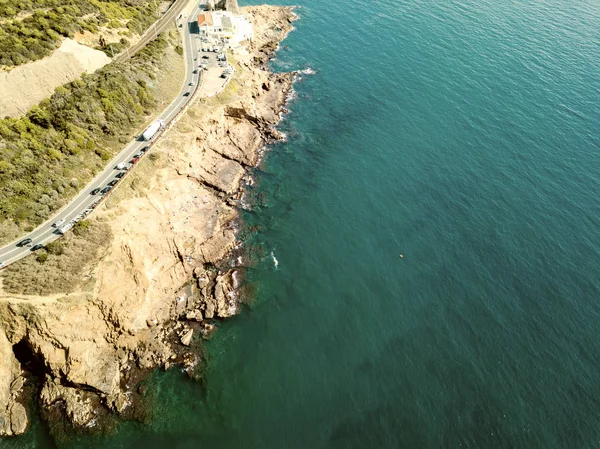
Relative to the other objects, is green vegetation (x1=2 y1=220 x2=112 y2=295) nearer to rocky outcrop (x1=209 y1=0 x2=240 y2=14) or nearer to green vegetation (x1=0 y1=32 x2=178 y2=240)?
green vegetation (x1=0 y1=32 x2=178 y2=240)

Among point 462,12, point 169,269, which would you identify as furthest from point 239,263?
point 462,12

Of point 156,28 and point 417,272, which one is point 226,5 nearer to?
point 156,28

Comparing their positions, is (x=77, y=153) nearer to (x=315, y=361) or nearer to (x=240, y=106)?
(x=240, y=106)

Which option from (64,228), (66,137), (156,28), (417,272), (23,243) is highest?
(156,28)

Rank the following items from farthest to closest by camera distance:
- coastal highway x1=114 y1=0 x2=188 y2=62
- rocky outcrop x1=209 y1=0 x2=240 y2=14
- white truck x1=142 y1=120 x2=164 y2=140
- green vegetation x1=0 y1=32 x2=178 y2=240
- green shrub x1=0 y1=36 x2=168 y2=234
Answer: rocky outcrop x1=209 y1=0 x2=240 y2=14 < coastal highway x1=114 y1=0 x2=188 y2=62 < white truck x1=142 y1=120 x2=164 y2=140 < green shrub x1=0 y1=36 x2=168 y2=234 < green vegetation x1=0 y1=32 x2=178 y2=240

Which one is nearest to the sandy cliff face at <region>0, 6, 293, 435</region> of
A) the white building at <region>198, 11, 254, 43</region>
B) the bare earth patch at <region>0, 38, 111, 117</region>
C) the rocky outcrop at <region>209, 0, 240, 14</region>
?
the bare earth patch at <region>0, 38, 111, 117</region>

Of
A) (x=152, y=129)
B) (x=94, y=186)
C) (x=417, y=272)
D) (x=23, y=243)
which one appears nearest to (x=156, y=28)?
(x=152, y=129)
